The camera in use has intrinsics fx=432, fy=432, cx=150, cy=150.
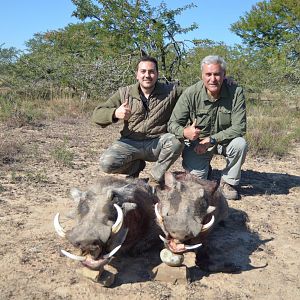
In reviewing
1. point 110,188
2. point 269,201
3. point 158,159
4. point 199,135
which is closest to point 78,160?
point 158,159

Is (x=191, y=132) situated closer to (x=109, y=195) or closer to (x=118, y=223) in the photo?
(x=109, y=195)

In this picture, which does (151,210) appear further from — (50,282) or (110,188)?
(50,282)

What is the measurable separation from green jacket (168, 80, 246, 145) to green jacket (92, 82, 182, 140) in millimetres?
165

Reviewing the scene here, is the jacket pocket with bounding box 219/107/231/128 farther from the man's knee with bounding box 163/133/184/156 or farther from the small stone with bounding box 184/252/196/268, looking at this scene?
the small stone with bounding box 184/252/196/268

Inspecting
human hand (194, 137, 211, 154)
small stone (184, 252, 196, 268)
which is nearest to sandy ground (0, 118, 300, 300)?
small stone (184, 252, 196, 268)

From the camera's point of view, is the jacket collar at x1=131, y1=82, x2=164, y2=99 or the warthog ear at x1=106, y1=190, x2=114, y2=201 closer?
the warthog ear at x1=106, y1=190, x2=114, y2=201

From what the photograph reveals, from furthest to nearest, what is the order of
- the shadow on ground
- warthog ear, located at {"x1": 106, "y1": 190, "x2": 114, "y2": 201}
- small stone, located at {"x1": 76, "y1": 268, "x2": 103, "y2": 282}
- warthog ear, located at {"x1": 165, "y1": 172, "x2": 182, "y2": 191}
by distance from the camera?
the shadow on ground
warthog ear, located at {"x1": 165, "y1": 172, "x2": 182, "y2": 191}
warthog ear, located at {"x1": 106, "y1": 190, "x2": 114, "y2": 201}
small stone, located at {"x1": 76, "y1": 268, "x2": 103, "y2": 282}

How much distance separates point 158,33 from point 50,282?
9218 millimetres

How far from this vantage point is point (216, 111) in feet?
16.6

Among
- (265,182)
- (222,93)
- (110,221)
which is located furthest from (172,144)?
(110,221)

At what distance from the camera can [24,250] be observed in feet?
11.7

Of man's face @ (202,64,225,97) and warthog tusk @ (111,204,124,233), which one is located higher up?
man's face @ (202,64,225,97)

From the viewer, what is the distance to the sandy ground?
3.04 metres

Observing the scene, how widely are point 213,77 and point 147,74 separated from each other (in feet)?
2.46
